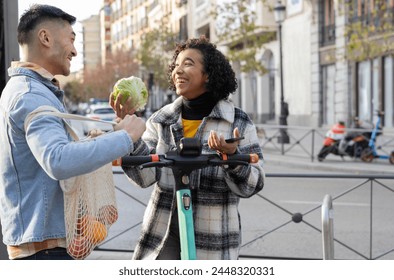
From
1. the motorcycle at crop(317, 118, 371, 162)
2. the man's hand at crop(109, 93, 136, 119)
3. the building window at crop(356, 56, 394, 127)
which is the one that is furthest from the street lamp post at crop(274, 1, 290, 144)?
the man's hand at crop(109, 93, 136, 119)

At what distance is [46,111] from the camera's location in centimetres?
229

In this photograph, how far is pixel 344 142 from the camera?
1778 cm

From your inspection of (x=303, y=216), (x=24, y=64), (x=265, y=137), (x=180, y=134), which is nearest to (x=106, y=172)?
(x=24, y=64)

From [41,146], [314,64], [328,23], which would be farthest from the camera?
[314,64]

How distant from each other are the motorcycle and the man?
15542 mm

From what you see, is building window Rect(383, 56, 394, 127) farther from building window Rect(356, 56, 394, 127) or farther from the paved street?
the paved street

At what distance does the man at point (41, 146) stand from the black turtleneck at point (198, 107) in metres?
0.83

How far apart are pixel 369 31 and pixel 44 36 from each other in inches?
832

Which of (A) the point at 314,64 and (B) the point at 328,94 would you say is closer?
(B) the point at 328,94

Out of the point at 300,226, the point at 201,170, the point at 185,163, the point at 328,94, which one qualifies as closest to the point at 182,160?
the point at 185,163

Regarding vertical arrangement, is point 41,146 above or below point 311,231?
above

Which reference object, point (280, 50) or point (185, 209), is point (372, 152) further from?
point (185, 209)
